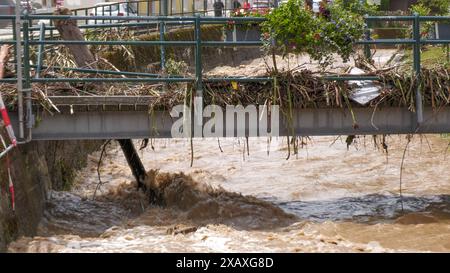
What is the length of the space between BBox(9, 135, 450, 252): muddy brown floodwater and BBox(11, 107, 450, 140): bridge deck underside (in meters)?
1.29

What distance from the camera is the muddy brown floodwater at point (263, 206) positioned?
11273 mm

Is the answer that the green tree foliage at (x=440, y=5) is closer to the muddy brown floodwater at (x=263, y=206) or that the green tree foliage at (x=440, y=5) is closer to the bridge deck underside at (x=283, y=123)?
the muddy brown floodwater at (x=263, y=206)

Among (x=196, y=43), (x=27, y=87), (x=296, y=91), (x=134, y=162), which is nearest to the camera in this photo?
(x=196, y=43)

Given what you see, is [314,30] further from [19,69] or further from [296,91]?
[19,69]

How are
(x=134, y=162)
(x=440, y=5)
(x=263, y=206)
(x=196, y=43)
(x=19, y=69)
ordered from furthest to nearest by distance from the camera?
(x=440, y=5)
(x=134, y=162)
(x=263, y=206)
(x=196, y=43)
(x=19, y=69)

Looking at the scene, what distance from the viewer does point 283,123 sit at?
38.3 ft

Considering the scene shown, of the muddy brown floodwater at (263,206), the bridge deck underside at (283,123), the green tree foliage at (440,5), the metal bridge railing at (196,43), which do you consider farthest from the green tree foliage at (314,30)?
the green tree foliage at (440,5)

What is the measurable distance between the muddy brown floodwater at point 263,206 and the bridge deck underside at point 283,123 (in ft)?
4.24

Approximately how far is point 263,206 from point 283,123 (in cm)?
205

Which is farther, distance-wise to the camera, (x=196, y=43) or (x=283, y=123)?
(x=283, y=123)

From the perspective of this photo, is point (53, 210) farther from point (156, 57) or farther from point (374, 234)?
point (156, 57)

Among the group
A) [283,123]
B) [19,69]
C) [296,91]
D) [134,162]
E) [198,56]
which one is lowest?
[134,162]

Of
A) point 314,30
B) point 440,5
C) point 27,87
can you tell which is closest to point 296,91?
point 314,30

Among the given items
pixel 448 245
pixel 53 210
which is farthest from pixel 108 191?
pixel 448 245
